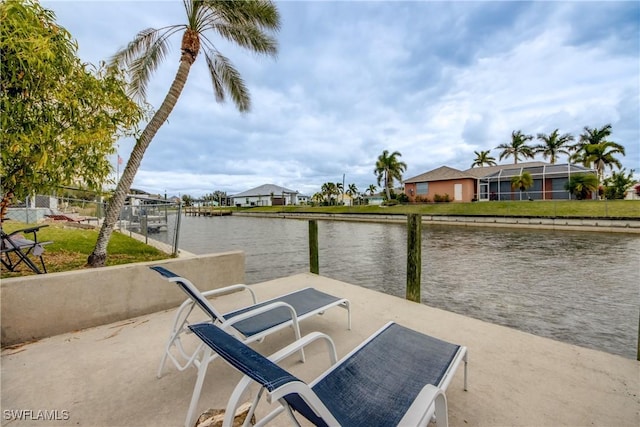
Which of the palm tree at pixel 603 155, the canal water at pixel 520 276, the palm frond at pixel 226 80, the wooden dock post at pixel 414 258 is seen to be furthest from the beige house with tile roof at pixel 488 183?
the wooden dock post at pixel 414 258

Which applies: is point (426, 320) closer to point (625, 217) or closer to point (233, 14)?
point (233, 14)

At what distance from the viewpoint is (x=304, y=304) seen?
3221 mm

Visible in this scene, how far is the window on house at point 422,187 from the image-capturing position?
3750 cm

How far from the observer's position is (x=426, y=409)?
125 centimetres

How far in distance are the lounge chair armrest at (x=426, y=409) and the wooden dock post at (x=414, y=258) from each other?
3189mm

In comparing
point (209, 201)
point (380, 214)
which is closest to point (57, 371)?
point (380, 214)

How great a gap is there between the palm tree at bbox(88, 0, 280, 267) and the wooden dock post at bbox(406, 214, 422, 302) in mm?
5457

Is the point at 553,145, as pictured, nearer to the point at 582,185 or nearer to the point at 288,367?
the point at 582,185

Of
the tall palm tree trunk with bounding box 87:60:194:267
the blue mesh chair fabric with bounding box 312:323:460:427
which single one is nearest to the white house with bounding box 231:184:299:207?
the tall palm tree trunk with bounding box 87:60:194:267

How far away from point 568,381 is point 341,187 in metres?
66.9

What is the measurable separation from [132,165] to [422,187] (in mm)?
37177

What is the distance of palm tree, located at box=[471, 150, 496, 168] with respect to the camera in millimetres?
49969

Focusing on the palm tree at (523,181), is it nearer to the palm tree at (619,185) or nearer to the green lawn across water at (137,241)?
the green lawn across water at (137,241)

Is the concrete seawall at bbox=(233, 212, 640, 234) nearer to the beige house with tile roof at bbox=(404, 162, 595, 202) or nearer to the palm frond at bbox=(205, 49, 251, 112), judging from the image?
the beige house with tile roof at bbox=(404, 162, 595, 202)
